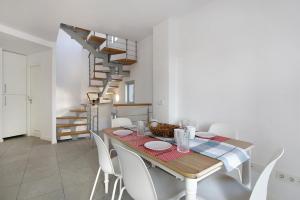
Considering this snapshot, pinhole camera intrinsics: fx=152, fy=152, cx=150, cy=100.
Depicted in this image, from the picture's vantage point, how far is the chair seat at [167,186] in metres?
1.07

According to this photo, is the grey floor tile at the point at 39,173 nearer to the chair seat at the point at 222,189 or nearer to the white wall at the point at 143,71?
the chair seat at the point at 222,189

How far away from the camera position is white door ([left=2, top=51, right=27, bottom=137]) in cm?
371

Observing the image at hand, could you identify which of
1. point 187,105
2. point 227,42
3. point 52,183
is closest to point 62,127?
point 52,183

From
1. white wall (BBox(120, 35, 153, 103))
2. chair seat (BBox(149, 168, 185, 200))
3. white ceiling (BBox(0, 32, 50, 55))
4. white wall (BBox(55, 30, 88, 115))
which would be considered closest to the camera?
chair seat (BBox(149, 168, 185, 200))

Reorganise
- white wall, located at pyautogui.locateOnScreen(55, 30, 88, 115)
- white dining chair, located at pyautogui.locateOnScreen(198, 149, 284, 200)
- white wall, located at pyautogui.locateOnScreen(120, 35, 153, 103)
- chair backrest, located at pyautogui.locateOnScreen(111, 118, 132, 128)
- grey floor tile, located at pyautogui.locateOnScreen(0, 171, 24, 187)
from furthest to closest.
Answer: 1. white wall, located at pyautogui.locateOnScreen(55, 30, 88, 115)
2. white wall, located at pyautogui.locateOnScreen(120, 35, 153, 103)
3. chair backrest, located at pyautogui.locateOnScreen(111, 118, 132, 128)
4. grey floor tile, located at pyautogui.locateOnScreen(0, 171, 24, 187)
5. white dining chair, located at pyautogui.locateOnScreen(198, 149, 284, 200)

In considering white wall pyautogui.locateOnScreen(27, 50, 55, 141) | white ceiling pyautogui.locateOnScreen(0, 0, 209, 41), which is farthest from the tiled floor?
white ceiling pyautogui.locateOnScreen(0, 0, 209, 41)

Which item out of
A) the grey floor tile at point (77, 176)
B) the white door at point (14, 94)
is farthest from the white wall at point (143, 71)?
the white door at point (14, 94)

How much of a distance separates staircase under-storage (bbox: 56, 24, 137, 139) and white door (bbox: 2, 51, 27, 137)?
→ 3.08 feet

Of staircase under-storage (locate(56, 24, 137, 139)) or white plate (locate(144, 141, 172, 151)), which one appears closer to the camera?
white plate (locate(144, 141, 172, 151))

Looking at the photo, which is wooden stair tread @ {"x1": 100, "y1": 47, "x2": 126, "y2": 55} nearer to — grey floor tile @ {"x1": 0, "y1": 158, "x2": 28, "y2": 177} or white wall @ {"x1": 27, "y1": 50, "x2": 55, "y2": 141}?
white wall @ {"x1": 27, "y1": 50, "x2": 55, "y2": 141}

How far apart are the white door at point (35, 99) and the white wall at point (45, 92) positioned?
4.8 inches

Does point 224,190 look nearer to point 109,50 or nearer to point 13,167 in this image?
point 13,167

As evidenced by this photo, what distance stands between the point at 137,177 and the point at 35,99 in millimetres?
4330

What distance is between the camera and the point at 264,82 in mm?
1729
